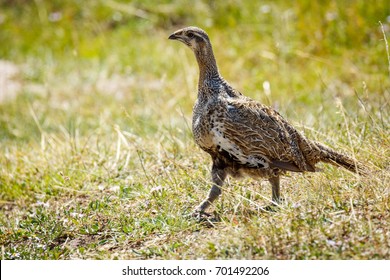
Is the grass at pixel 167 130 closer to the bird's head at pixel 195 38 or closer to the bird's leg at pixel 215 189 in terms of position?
the bird's leg at pixel 215 189

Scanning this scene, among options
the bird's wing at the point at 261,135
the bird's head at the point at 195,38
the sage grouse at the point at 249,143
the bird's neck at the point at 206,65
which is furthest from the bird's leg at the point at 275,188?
the bird's head at the point at 195,38

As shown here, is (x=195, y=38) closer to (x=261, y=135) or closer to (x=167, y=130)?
(x=261, y=135)

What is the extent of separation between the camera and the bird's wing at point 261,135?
449 centimetres

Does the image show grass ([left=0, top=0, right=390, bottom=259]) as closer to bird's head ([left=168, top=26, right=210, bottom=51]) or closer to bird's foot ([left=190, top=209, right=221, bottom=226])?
bird's foot ([left=190, top=209, right=221, bottom=226])

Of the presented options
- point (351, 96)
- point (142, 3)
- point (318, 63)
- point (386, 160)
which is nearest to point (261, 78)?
point (318, 63)

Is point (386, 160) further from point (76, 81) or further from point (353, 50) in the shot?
point (76, 81)

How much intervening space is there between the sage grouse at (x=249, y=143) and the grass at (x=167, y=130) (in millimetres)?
133

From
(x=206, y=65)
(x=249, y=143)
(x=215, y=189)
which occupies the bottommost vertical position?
(x=215, y=189)

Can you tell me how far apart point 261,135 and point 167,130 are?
6.20 ft

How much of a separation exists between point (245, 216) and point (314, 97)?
424cm

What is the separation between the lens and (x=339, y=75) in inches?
337

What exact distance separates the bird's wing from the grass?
0.21 meters

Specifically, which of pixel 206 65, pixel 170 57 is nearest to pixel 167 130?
pixel 206 65

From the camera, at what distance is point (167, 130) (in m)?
6.29
